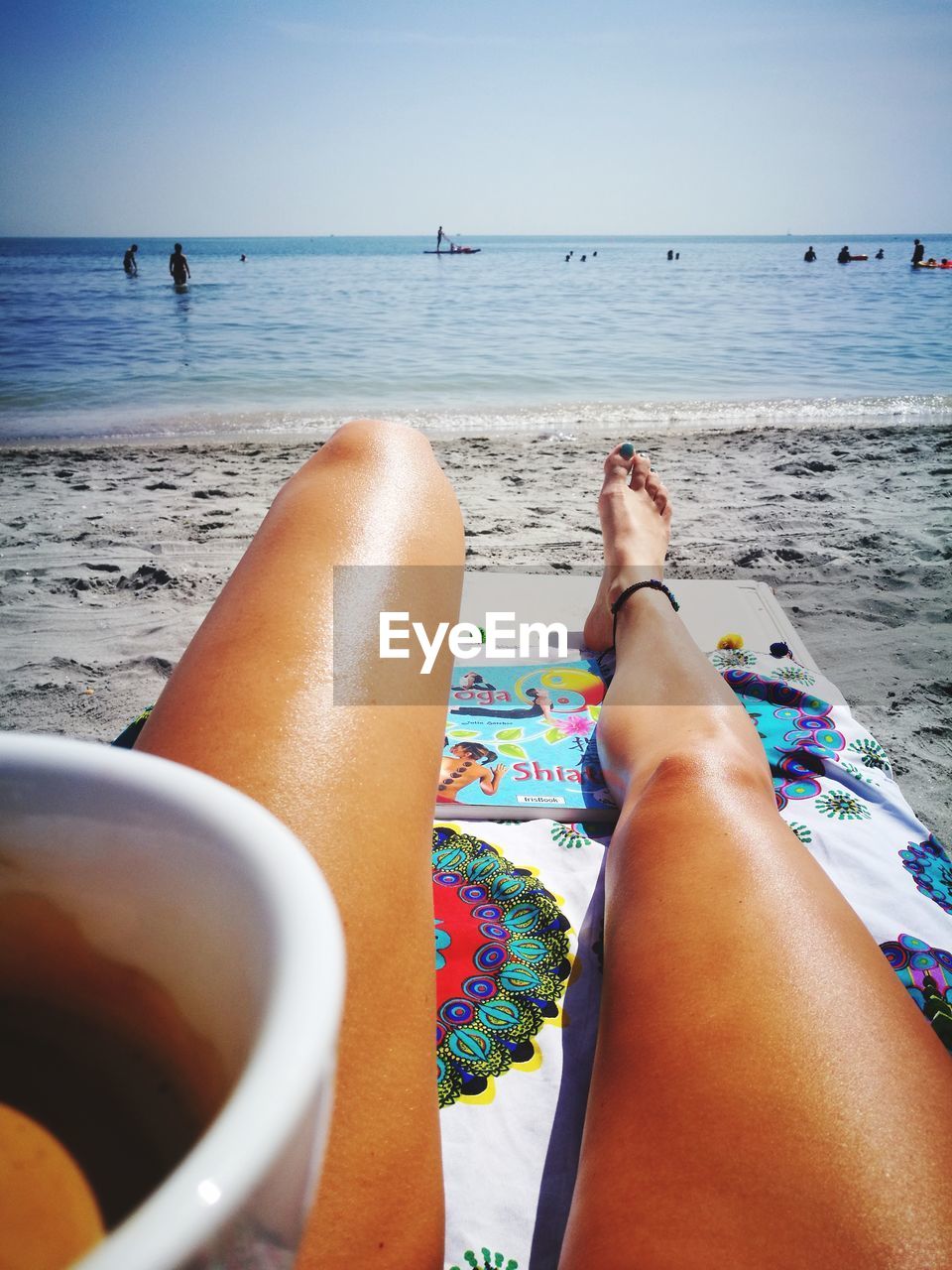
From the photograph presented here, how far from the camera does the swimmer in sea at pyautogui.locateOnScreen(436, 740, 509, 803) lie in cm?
147

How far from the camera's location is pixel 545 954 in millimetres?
1087

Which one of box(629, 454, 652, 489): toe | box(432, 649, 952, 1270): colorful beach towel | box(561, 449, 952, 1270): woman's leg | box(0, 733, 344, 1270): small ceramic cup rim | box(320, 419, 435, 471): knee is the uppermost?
box(320, 419, 435, 471): knee

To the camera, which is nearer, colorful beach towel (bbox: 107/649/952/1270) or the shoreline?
colorful beach towel (bbox: 107/649/952/1270)

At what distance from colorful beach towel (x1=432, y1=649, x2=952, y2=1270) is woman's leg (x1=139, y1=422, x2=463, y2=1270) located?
0.29 metres

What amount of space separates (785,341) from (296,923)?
471 inches

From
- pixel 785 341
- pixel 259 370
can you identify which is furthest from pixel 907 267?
pixel 259 370

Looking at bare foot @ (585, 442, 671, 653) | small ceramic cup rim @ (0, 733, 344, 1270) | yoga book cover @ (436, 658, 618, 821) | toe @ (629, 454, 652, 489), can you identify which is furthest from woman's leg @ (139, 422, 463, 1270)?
toe @ (629, 454, 652, 489)

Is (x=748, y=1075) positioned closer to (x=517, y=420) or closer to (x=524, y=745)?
(x=524, y=745)

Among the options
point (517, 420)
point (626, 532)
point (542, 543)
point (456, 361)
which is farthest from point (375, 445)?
point (456, 361)

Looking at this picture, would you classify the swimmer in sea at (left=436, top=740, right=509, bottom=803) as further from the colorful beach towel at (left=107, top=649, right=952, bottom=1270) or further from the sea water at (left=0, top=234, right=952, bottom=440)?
the sea water at (left=0, top=234, right=952, bottom=440)

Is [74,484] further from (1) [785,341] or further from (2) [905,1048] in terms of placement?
(1) [785,341]

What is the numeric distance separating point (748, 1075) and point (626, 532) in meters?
1.74

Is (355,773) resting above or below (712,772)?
above

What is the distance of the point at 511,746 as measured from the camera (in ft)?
5.39
